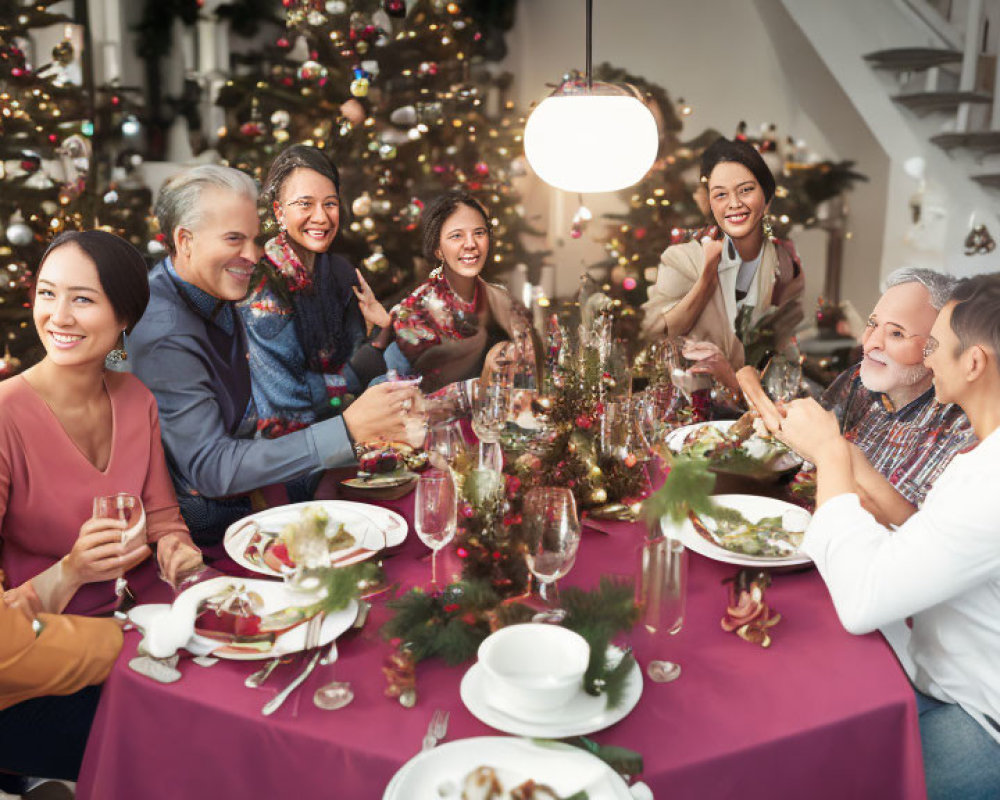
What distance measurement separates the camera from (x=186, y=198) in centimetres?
227

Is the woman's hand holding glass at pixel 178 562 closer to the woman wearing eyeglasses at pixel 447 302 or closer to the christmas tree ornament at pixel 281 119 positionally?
the woman wearing eyeglasses at pixel 447 302

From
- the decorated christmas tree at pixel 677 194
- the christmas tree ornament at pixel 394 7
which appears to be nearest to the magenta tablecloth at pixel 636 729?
the decorated christmas tree at pixel 677 194

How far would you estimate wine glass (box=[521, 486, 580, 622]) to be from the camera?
1.25m

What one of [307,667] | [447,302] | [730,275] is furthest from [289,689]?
[730,275]

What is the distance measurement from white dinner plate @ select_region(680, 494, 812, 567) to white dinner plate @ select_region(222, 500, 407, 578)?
1.80 ft

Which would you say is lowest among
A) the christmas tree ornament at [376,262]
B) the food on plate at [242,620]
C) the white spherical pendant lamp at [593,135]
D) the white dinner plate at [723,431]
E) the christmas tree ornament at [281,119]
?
the food on plate at [242,620]

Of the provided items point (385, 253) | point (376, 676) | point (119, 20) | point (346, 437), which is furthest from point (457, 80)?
point (376, 676)

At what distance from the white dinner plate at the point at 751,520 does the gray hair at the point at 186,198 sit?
156cm

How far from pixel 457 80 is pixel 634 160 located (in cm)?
176

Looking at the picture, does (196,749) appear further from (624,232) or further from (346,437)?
(624,232)

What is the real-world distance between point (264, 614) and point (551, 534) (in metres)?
0.48

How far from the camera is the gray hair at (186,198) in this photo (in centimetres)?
225

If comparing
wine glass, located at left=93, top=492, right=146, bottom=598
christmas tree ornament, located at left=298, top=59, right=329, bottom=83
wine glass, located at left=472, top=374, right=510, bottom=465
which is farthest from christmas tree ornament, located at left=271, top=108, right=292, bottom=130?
wine glass, located at left=93, top=492, right=146, bottom=598

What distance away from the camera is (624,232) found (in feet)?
12.0
